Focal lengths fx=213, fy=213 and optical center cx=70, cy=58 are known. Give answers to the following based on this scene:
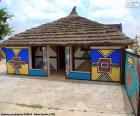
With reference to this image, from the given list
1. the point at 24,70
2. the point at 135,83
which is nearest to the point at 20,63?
the point at 24,70

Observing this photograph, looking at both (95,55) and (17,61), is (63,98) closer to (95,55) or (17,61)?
(95,55)

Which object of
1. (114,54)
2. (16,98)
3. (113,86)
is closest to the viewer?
(16,98)

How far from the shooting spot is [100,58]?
11.8 m

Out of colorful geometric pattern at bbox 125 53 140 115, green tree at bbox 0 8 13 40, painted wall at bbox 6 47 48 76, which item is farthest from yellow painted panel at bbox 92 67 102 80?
green tree at bbox 0 8 13 40

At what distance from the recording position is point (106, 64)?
1166 cm

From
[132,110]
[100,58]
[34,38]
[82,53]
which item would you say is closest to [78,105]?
[132,110]

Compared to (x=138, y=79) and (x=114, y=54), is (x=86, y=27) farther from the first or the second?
(x=138, y=79)

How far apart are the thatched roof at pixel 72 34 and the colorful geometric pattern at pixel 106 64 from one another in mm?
567

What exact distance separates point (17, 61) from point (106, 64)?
5.87m

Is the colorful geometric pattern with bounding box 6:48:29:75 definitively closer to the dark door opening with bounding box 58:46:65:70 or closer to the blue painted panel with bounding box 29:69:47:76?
the blue painted panel with bounding box 29:69:47:76

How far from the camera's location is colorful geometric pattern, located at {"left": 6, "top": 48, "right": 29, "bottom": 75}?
13711 mm

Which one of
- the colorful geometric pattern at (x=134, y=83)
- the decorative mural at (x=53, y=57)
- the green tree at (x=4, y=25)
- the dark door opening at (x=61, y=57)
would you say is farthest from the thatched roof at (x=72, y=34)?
the green tree at (x=4, y=25)

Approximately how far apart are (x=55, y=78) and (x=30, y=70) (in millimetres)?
2024

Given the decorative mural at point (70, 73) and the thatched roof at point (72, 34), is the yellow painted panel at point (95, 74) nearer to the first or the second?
the decorative mural at point (70, 73)
